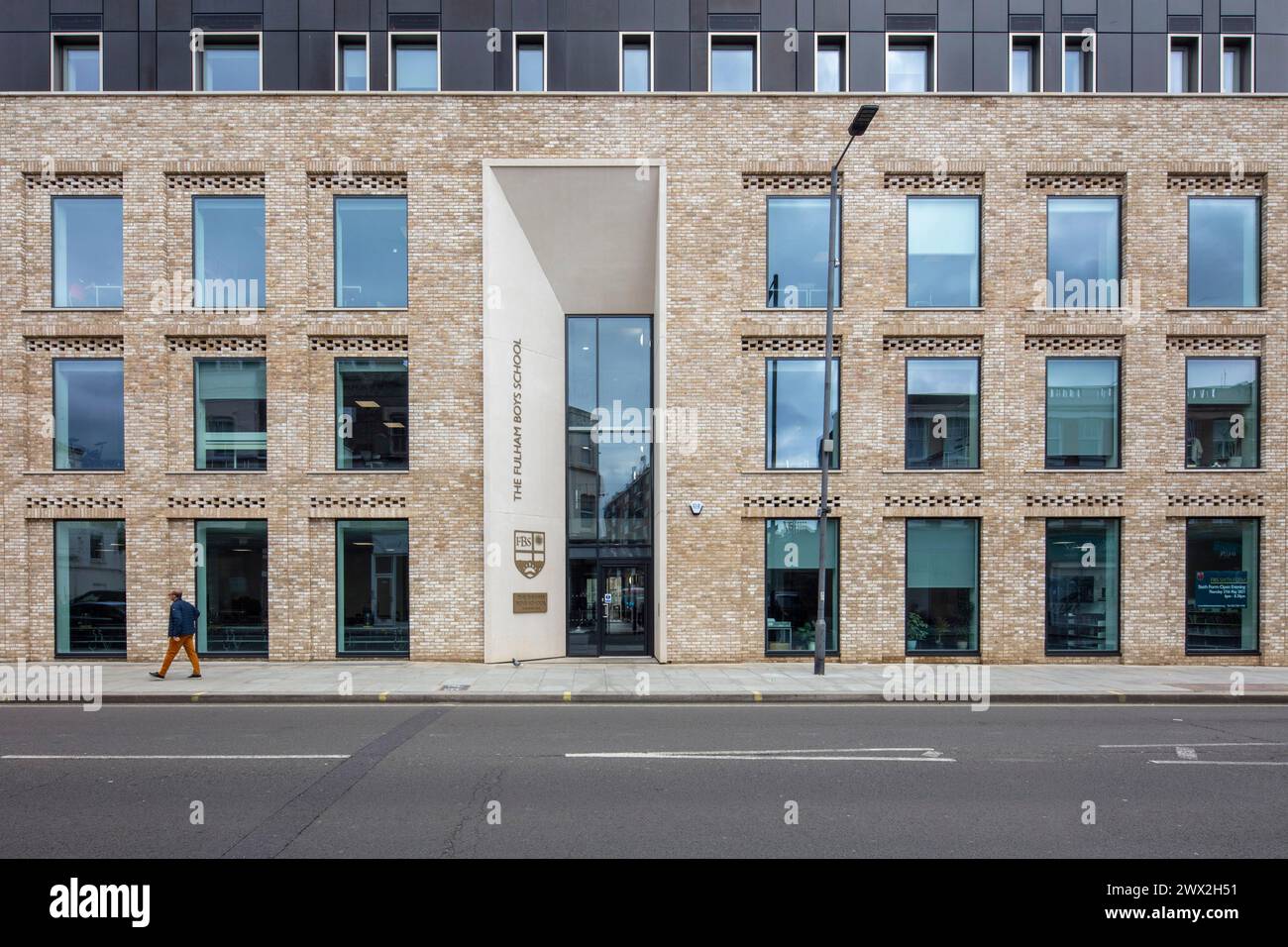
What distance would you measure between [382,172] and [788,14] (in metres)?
9.82

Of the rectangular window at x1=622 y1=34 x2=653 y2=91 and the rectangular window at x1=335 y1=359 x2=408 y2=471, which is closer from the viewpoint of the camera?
the rectangular window at x1=335 y1=359 x2=408 y2=471

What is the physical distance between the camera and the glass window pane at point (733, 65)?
17.3m

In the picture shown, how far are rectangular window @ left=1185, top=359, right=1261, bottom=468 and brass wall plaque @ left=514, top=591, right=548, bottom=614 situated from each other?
14.8 m

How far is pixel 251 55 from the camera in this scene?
17.1 meters

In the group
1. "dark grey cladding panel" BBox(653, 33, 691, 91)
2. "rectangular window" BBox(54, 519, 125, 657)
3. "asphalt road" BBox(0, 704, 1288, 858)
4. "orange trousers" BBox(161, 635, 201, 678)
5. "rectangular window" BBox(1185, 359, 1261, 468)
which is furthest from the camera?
"dark grey cladding panel" BBox(653, 33, 691, 91)

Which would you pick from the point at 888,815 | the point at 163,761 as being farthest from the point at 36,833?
the point at 888,815

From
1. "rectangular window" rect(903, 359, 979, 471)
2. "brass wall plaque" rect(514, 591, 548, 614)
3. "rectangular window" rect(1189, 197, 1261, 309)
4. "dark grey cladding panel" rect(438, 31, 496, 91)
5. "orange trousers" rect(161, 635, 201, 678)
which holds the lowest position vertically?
"orange trousers" rect(161, 635, 201, 678)

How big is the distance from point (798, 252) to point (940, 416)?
4.85m

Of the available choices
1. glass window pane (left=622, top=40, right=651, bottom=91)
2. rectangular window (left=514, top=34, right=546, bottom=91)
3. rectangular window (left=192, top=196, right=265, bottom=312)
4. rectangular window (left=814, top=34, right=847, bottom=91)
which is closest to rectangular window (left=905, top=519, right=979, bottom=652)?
rectangular window (left=814, top=34, right=847, bottom=91)

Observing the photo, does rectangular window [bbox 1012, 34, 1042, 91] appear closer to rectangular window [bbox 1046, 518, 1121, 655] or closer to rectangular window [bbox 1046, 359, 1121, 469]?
rectangular window [bbox 1046, 359, 1121, 469]

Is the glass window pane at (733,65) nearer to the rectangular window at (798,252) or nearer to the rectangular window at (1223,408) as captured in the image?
the rectangular window at (798,252)

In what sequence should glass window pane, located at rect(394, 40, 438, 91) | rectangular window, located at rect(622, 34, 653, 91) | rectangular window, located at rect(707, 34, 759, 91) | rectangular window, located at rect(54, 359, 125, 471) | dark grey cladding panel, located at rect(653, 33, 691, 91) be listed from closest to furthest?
rectangular window, located at rect(54, 359, 125, 471), dark grey cladding panel, located at rect(653, 33, 691, 91), glass window pane, located at rect(394, 40, 438, 91), rectangular window, located at rect(622, 34, 653, 91), rectangular window, located at rect(707, 34, 759, 91)

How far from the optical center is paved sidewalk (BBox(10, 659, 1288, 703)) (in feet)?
41.1

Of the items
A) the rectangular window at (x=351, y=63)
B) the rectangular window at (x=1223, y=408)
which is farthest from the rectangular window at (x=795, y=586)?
the rectangular window at (x=351, y=63)
